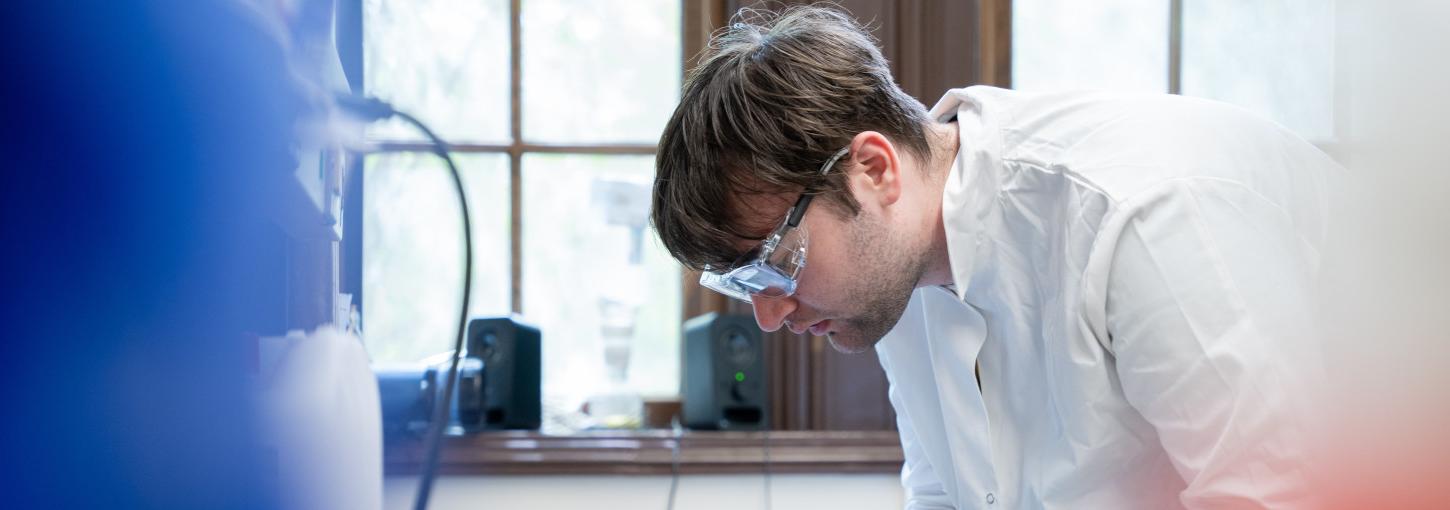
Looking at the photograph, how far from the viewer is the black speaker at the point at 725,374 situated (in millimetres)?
2150

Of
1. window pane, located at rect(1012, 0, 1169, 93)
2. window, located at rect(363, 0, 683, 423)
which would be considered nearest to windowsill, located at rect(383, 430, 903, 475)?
window, located at rect(363, 0, 683, 423)

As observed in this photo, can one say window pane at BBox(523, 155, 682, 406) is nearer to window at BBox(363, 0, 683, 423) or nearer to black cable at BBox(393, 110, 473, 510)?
window at BBox(363, 0, 683, 423)

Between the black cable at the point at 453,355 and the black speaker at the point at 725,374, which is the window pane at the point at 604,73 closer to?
the black speaker at the point at 725,374

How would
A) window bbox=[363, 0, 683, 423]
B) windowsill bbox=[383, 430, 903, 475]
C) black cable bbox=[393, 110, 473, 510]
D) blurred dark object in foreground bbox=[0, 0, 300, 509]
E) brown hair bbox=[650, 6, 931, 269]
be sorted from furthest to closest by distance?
window bbox=[363, 0, 683, 423]
windowsill bbox=[383, 430, 903, 475]
brown hair bbox=[650, 6, 931, 269]
black cable bbox=[393, 110, 473, 510]
blurred dark object in foreground bbox=[0, 0, 300, 509]

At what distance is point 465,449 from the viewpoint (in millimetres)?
513

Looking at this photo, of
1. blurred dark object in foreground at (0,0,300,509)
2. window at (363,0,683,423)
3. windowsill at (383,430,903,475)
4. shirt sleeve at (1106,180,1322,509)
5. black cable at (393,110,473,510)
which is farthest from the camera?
window at (363,0,683,423)

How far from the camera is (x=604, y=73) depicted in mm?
2342

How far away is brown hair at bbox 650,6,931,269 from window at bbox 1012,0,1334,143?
1237 mm

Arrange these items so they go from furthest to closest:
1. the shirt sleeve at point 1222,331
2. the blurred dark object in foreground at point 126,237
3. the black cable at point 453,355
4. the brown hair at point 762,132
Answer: the brown hair at point 762,132 < the shirt sleeve at point 1222,331 < the black cable at point 453,355 < the blurred dark object in foreground at point 126,237

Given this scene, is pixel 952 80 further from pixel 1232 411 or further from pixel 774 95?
pixel 1232 411

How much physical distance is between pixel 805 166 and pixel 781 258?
0.34ft

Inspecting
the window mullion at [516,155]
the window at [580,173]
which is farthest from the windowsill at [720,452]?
the window mullion at [516,155]

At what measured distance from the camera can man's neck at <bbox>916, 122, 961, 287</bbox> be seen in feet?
4.10

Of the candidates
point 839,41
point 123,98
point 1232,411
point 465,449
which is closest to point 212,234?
point 123,98
